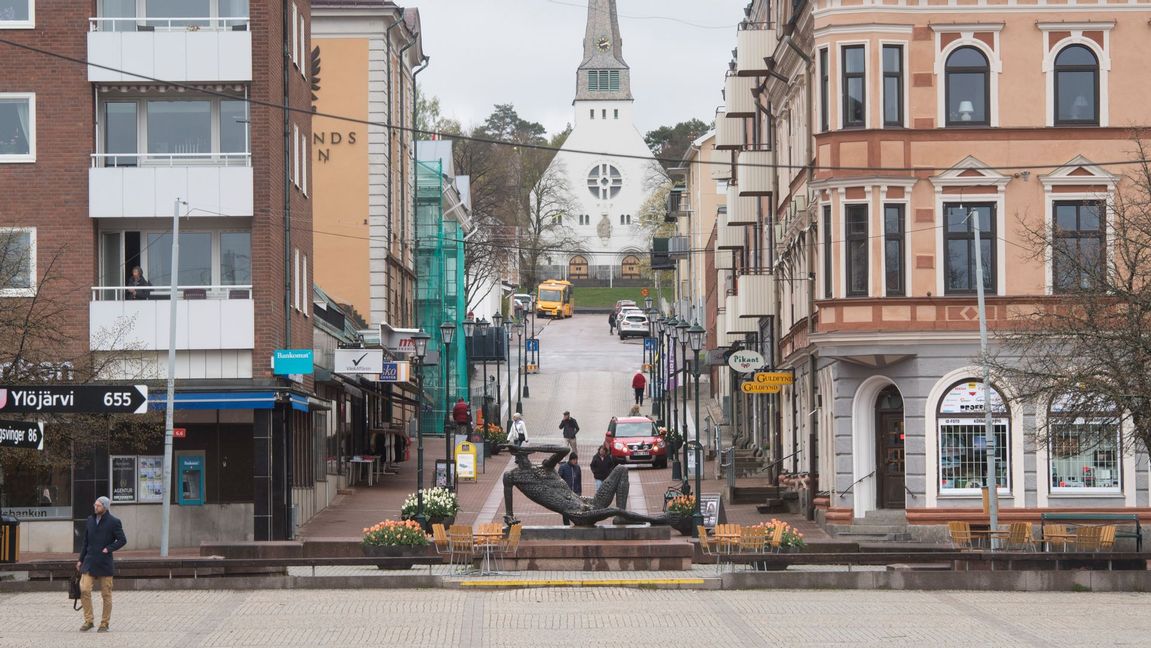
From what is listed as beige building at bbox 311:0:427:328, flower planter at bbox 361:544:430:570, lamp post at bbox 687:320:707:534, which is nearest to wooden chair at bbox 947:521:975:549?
lamp post at bbox 687:320:707:534

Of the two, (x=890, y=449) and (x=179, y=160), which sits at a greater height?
(x=179, y=160)

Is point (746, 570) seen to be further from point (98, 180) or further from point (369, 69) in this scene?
point (369, 69)

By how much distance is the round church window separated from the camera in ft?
581

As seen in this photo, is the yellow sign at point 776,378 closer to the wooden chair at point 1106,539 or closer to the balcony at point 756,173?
the balcony at point 756,173

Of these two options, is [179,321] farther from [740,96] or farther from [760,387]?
[740,96]

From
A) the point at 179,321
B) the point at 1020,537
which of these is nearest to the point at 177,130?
the point at 179,321

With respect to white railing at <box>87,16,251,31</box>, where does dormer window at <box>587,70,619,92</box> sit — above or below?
above

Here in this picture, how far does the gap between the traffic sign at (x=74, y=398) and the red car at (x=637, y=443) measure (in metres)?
31.8

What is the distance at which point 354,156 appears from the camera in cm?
6247

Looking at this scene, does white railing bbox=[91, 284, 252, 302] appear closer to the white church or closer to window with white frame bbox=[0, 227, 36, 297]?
window with white frame bbox=[0, 227, 36, 297]

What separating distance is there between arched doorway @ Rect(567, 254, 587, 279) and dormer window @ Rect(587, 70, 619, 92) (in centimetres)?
2781

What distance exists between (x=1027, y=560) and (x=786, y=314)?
1978cm

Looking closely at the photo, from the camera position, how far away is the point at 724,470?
5169 centimetres

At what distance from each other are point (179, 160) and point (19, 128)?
323 centimetres
